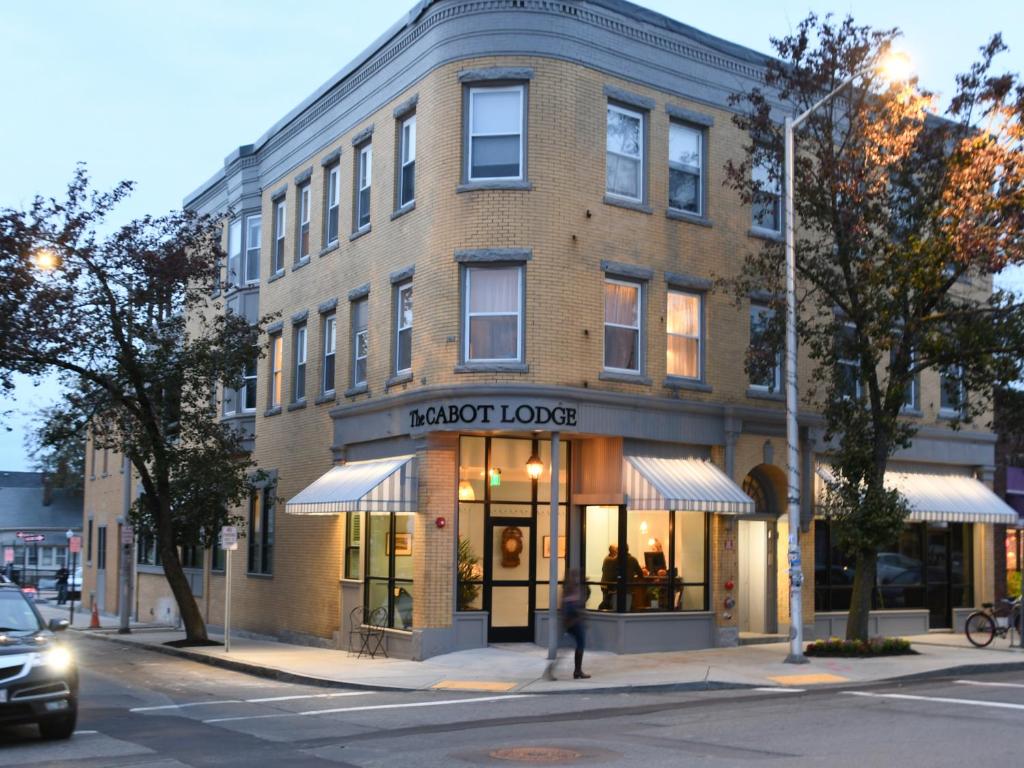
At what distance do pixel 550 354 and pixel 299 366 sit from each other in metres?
A: 9.90

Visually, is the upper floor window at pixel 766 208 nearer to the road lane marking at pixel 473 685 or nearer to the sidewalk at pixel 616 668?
the sidewalk at pixel 616 668

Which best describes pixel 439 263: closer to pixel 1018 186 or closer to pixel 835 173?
pixel 835 173

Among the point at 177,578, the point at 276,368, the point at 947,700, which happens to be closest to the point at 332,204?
the point at 276,368

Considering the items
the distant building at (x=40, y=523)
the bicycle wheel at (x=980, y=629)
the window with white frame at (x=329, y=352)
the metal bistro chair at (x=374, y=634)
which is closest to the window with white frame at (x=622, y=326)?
the metal bistro chair at (x=374, y=634)

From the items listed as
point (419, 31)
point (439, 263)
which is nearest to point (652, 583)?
point (439, 263)

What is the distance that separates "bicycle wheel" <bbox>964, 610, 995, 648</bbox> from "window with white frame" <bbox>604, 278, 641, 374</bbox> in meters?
8.47

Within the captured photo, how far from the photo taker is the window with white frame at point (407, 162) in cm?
2386

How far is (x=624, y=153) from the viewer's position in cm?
2317

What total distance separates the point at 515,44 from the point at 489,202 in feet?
9.77

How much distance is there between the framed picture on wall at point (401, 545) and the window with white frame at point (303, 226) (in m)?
8.94

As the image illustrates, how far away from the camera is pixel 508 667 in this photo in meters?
19.9

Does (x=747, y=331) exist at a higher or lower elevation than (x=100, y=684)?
higher

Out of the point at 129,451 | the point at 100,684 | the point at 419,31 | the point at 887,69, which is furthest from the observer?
the point at 129,451

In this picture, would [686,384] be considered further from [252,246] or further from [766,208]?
[252,246]
